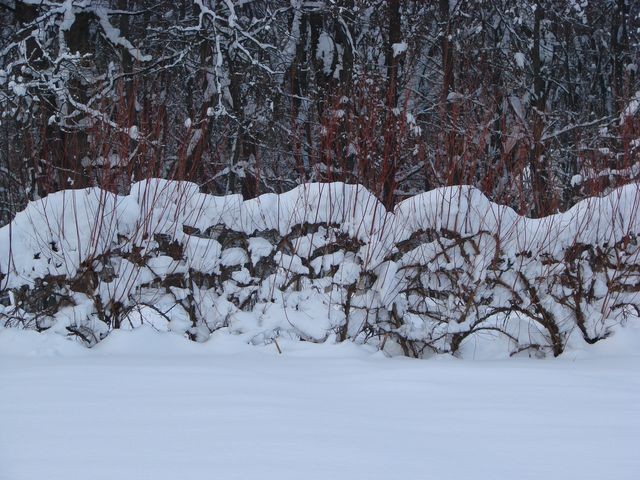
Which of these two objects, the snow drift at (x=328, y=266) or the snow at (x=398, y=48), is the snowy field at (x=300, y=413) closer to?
the snow drift at (x=328, y=266)

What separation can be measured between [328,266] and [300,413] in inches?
76.3

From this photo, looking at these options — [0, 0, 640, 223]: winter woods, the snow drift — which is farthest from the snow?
the snow drift

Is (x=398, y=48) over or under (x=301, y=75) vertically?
over

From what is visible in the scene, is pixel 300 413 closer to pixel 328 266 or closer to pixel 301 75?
pixel 328 266

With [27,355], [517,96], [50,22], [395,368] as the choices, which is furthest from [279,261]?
[517,96]

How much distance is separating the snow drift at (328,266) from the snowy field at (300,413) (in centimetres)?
24

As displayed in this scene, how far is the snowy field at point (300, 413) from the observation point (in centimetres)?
251

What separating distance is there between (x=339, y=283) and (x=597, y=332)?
6.00ft

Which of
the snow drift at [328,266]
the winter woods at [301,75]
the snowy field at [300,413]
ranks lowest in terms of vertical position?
the snowy field at [300,413]

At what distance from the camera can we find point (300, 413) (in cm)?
321

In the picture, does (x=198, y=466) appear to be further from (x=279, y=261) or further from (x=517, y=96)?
(x=517, y=96)

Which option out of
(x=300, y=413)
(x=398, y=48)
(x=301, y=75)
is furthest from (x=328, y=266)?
(x=301, y=75)

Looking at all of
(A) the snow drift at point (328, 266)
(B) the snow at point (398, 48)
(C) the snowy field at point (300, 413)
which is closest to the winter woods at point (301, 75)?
(B) the snow at point (398, 48)

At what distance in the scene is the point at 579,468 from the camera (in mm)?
2559
